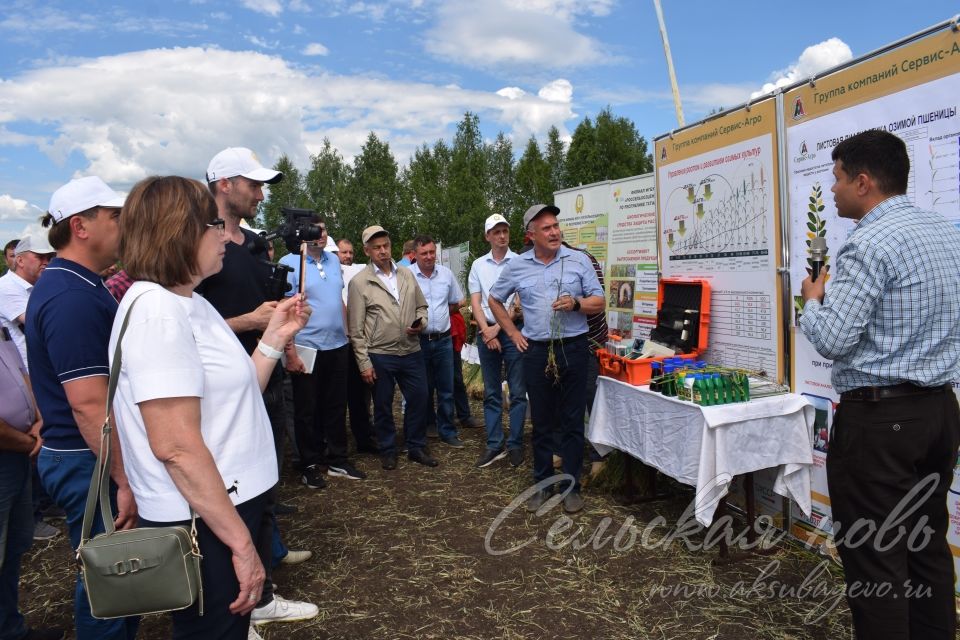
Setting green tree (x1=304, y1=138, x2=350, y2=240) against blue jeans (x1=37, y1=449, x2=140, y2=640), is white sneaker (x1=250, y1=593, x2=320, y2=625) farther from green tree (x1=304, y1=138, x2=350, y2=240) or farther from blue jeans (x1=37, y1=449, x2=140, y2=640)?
green tree (x1=304, y1=138, x2=350, y2=240)

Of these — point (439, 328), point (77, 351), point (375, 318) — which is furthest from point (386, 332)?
point (77, 351)

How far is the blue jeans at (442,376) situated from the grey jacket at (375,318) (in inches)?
21.1

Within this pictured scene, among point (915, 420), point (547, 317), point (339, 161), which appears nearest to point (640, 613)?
point (915, 420)

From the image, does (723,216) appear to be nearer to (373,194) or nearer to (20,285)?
(20,285)

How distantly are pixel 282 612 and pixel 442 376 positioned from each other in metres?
3.22

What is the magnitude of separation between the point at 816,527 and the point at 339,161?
34.8 meters

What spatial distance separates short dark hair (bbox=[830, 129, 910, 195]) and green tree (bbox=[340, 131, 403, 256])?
25.4m

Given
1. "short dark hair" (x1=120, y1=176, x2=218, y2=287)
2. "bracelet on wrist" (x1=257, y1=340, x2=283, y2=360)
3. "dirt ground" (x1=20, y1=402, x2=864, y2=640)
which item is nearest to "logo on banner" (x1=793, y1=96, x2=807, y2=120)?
"dirt ground" (x1=20, y1=402, x2=864, y2=640)

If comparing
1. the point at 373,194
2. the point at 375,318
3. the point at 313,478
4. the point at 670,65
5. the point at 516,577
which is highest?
the point at 373,194

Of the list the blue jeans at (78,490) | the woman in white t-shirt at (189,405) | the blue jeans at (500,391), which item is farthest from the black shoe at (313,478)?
the woman in white t-shirt at (189,405)

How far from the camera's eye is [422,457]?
18.0 feet

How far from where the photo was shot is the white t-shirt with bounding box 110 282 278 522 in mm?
1408

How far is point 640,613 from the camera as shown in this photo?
118 inches

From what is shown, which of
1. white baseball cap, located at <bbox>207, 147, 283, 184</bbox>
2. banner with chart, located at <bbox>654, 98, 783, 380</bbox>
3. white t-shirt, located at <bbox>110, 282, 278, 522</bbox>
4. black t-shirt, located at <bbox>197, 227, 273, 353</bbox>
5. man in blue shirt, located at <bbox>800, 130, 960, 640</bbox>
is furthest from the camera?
banner with chart, located at <bbox>654, 98, 783, 380</bbox>
